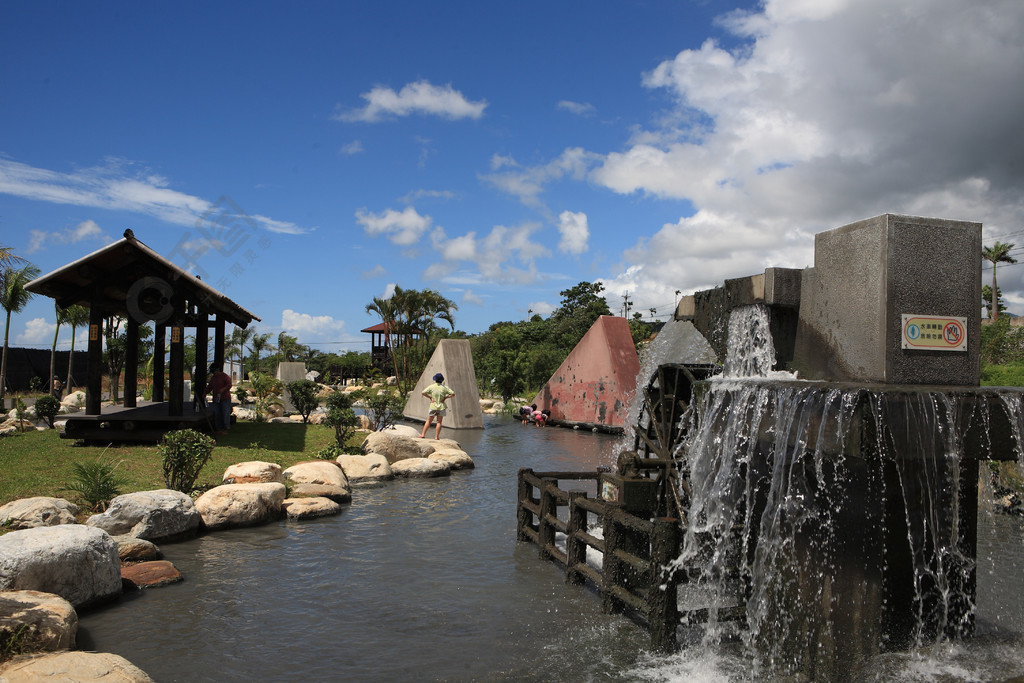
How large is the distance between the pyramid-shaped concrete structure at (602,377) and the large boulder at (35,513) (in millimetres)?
16406

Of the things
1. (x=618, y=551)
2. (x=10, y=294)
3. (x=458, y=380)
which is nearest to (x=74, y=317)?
(x=10, y=294)

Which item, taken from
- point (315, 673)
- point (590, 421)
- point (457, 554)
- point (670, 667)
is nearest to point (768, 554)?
point (670, 667)

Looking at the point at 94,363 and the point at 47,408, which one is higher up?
the point at 94,363

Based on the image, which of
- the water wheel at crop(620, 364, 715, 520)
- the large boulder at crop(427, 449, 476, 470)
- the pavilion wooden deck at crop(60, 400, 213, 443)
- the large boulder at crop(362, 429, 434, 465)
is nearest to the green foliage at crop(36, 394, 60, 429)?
the pavilion wooden deck at crop(60, 400, 213, 443)

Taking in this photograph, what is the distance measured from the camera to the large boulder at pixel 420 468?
44.9 ft

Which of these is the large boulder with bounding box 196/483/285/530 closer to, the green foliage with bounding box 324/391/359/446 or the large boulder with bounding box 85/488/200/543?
the large boulder with bounding box 85/488/200/543

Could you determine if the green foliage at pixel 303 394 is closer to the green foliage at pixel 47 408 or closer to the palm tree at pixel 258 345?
the green foliage at pixel 47 408

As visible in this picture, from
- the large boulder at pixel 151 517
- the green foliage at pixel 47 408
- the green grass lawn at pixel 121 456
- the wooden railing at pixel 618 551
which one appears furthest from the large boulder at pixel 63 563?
the green foliage at pixel 47 408

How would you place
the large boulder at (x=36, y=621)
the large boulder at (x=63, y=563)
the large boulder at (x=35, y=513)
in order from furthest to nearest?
the large boulder at (x=35, y=513)
the large boulder at (x=63, y=563)
the large boulder at (x=36, y=621)

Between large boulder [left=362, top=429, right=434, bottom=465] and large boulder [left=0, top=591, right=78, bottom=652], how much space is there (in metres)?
9.18

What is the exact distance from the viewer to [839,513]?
187 inches

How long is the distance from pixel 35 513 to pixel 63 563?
1.96m

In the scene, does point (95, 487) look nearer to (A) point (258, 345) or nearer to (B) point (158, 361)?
(B) point (158, 361)

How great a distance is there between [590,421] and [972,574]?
730 inches
